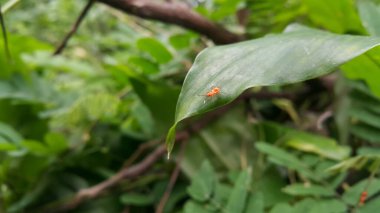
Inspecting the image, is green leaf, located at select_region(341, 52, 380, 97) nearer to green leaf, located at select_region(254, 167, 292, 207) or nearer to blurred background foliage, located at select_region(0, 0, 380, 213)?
blurred background foliage, located at select_region(0, 0, 380, 213)

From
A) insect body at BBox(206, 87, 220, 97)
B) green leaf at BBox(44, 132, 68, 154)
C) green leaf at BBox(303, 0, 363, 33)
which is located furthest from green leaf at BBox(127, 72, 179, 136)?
insect body at BBox(206, 87, 220, 97)

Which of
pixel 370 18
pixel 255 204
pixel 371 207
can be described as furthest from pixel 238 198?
pixel 370 18

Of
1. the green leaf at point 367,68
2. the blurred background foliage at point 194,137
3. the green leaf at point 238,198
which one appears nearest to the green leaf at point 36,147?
the blurred background foliage at point 194,137

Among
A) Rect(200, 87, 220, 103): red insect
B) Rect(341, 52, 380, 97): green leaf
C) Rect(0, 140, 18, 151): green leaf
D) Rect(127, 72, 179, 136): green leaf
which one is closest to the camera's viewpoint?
Rect(200, 87, 220, 103): red insect

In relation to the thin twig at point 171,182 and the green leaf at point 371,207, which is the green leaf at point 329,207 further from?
the thin twig at point 171,182

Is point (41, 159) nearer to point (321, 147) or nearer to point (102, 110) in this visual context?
point (102, 110)

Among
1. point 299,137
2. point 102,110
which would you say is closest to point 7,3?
point 102,110
